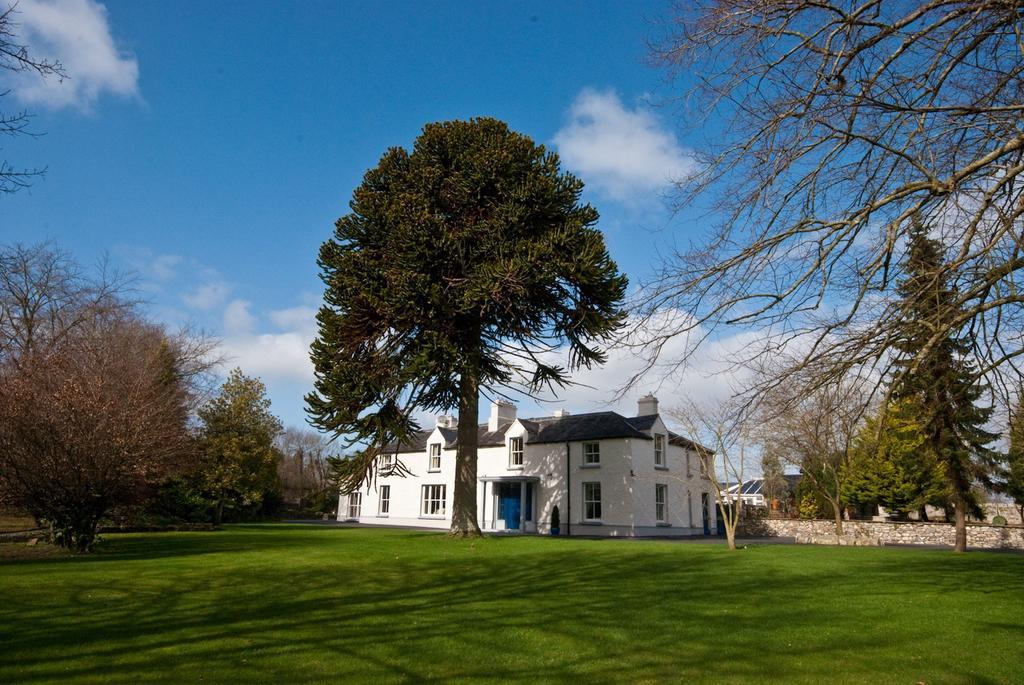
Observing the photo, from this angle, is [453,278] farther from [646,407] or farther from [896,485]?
[896,485]

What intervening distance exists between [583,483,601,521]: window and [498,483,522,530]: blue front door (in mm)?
4693

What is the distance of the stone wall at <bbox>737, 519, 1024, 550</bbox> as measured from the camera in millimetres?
28250

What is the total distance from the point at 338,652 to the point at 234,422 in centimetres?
3220

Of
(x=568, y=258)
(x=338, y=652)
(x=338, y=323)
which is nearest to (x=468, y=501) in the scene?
(x=338, y=323)

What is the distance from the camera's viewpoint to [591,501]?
36.1m

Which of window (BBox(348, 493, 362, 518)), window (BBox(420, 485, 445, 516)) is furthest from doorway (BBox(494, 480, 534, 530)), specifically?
window (BBox(348, 493, 362, 518))

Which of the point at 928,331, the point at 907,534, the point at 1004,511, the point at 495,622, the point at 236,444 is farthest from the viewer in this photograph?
the point at 1004,511

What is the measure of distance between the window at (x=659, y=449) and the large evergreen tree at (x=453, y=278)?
535 inches

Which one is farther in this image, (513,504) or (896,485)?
(513,504)

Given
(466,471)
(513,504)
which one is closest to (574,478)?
(513,504)

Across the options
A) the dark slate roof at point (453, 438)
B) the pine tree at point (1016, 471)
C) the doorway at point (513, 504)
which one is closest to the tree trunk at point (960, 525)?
the pine tree at point (1016, 471)

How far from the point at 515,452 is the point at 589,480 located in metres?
5.59

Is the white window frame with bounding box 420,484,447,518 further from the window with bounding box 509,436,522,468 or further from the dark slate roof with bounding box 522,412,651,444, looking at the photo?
the dark slate roof with bounding box 522,412,651,444

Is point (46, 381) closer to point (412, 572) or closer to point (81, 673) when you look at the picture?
point (412, 572)
